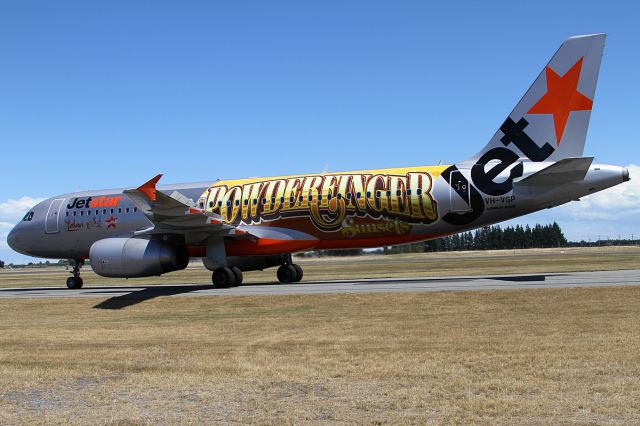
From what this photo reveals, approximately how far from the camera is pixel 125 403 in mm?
8891

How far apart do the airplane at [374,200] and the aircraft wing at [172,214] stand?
0.04 m

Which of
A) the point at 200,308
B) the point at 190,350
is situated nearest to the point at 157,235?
the point at 200,308

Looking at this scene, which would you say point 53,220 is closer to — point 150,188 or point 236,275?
point 150,188

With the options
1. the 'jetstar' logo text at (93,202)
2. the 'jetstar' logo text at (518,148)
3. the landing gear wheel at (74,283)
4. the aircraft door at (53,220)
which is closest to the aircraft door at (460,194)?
the 'jetstar' logo text at (518,148)

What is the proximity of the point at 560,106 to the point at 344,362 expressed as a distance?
17.5 meters

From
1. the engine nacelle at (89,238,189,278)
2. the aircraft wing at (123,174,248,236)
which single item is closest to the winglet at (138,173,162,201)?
the aircraft wing at (123,174,248,236)

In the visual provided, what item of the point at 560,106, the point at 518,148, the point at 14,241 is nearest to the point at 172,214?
the point at 14,241

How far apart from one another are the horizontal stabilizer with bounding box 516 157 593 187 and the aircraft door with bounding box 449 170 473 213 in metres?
1.82

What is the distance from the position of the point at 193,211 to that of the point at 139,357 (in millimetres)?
14258

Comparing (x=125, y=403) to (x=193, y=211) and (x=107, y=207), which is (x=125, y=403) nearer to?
(x=193, y=211)

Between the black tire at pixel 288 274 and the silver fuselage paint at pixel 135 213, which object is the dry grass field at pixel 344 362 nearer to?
the silver fuselage paint at pixel 135 213

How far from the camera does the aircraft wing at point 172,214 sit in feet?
82.1

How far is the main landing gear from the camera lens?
90.7 ft

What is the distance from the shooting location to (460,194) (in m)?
25.9
